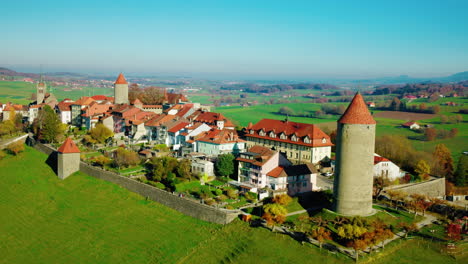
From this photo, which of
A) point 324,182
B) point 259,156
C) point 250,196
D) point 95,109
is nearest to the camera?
point 250,196

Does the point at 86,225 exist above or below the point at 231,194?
below

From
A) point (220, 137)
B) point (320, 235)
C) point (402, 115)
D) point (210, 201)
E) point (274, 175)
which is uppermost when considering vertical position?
point (220, 137)

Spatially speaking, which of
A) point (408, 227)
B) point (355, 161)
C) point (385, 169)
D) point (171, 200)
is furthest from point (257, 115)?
point (408, 227)

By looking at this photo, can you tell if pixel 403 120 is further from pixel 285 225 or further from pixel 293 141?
pixel 285 225

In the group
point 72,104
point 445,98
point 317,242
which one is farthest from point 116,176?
point 445,98

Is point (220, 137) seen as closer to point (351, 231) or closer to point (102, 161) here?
point (102, 161)

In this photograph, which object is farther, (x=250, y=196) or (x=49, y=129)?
(x=49, y=129)

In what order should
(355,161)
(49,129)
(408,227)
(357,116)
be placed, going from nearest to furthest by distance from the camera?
(408,227) < (357,116) < (355,161) < (49,129)
